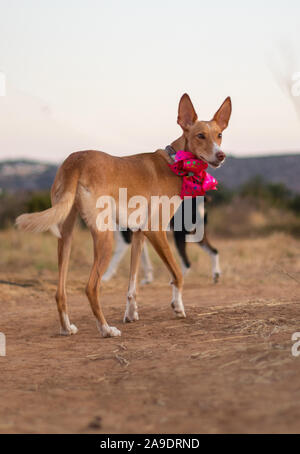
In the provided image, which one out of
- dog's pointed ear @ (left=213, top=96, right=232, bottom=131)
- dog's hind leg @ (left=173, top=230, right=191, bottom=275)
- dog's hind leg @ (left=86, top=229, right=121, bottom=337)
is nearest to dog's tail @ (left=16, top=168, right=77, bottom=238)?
dog's hind leg @ (left=86, top=229, right=121, bottom=337)

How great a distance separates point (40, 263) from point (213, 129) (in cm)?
773

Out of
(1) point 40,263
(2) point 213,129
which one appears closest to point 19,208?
(1) point 40,263

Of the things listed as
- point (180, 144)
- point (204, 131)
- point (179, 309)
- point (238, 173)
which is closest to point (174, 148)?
point (180, 144)

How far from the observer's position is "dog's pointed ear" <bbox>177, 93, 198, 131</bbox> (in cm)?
693

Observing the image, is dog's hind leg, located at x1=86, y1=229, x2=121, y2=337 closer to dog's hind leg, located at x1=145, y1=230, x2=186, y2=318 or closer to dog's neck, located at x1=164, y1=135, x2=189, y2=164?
dog's hind leg, located at x1=145, y1=230, x2=186, y2=318

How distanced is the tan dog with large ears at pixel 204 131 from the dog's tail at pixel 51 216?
5.64 feet

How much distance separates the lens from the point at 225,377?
3.87m

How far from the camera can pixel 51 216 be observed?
17.8 feet

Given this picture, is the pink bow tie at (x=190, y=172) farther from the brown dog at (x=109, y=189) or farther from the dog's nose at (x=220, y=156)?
the dog's nose at (x=220, y=156)

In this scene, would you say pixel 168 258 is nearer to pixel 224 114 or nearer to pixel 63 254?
pixel 63 254

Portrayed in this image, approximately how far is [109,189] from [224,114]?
6.69 ft

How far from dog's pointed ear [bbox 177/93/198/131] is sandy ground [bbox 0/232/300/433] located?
2.26m
